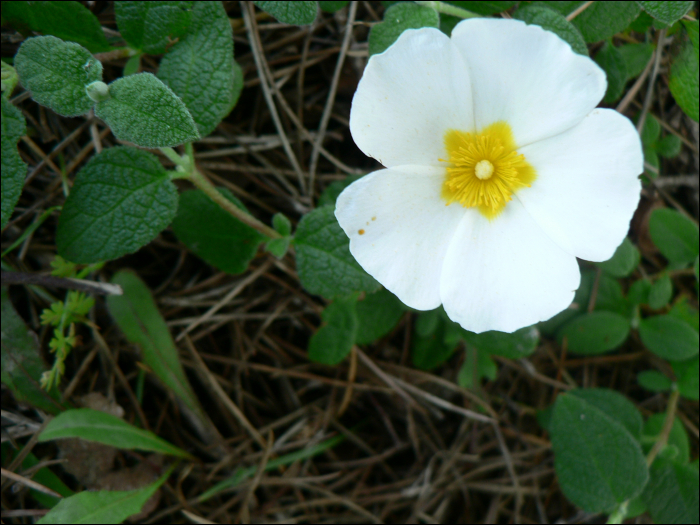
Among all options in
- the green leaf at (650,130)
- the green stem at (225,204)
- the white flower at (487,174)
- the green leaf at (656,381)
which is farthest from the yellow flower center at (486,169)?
the green leaf at (656,381)

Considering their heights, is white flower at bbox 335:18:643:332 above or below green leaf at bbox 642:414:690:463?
above

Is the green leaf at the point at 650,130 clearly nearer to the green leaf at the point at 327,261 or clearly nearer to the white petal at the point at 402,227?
the white petal at the point at 402,227

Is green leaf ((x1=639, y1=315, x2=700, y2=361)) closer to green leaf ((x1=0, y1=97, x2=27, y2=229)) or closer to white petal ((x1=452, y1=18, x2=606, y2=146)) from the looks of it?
white petal ((x1=452, y1=18, x2=606, y2=146))

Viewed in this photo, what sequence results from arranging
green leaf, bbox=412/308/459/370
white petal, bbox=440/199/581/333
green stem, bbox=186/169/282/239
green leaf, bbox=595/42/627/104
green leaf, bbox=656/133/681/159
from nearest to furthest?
white petal, bbox=440/199/581/333
green stem, bbox=186/169/282/239
green leaf, bbox=595/42/627/104
green leaf, bbox=656/133/681/159
green leaf, bbox=412/308/459/370

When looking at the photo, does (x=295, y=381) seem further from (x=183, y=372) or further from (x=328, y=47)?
(x=328, y=47)

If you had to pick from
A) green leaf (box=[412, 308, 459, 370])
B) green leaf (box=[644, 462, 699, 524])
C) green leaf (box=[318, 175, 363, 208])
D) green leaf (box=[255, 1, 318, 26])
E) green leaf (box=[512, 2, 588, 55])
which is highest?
green leaf (box=[255, 1, 318, 26])

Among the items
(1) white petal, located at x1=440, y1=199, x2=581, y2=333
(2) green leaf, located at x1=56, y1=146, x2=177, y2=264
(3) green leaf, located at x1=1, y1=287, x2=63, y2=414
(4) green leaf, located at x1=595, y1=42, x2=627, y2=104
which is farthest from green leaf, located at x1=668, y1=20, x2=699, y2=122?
(3) green leaf, located at x1=1, y1=287, x2=63, y2=414

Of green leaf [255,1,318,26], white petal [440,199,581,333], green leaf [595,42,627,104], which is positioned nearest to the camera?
white petal [440,199,581,333]
